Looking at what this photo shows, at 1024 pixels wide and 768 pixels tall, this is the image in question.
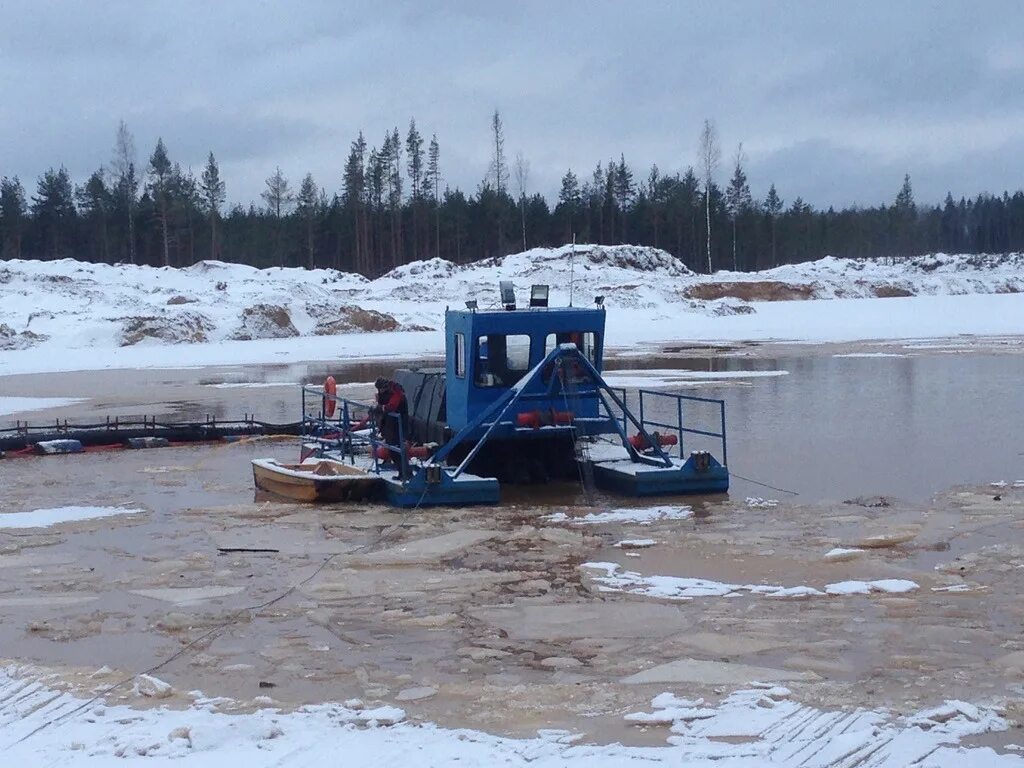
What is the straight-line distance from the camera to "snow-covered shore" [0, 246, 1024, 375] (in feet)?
161

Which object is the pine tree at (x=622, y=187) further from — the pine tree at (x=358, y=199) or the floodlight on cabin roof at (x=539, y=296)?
the floodlight on cabin roof at (x=539, y=296)

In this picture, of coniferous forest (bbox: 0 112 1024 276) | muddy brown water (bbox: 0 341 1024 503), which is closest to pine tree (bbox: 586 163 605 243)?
coniferous forest (bbox: 0 112 1024 276)

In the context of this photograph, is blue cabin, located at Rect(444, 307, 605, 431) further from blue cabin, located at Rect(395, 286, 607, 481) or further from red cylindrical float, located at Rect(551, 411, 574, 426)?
red cylindrical float, located at Rect(551, 411, 574, 426)

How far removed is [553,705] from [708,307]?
59.7m

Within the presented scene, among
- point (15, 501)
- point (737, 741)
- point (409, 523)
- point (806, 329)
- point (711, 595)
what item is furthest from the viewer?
point (806, 329)

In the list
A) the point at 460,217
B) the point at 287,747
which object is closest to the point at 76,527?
the point at 287,747

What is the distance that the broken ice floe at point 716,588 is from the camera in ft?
33.4

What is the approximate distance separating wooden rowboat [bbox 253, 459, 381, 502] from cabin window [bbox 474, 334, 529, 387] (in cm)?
193

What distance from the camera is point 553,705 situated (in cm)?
729

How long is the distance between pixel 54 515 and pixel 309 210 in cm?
8354

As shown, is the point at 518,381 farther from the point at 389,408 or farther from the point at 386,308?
the point at 386,308

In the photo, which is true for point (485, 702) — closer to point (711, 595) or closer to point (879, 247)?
point (711, 595)

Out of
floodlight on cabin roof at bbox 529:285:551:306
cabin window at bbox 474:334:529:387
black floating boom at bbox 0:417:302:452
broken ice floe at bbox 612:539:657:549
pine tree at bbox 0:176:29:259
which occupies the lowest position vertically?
broken ice floe at bbox 612:539:657:549

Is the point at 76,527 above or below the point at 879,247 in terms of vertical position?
below
